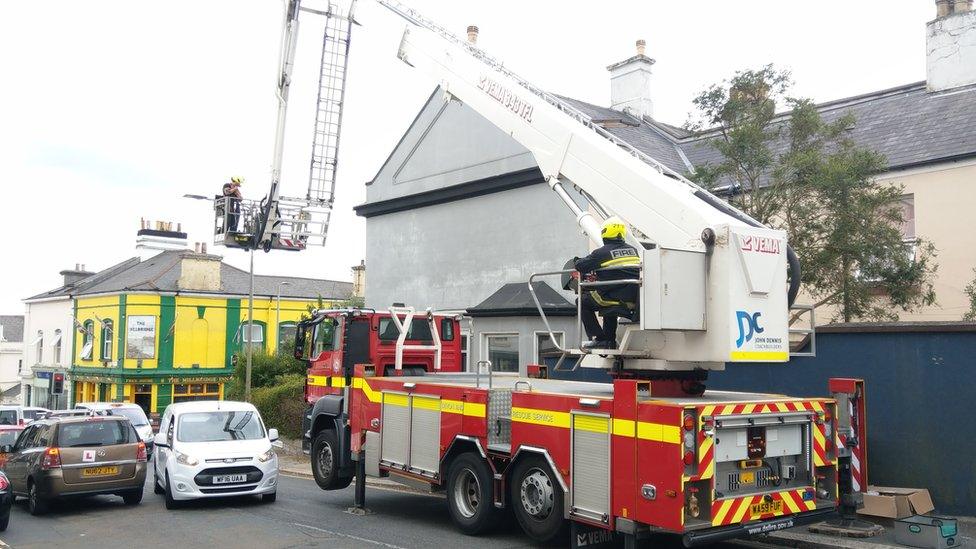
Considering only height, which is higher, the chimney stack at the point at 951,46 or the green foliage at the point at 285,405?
the chimney stack at the point at 951,46

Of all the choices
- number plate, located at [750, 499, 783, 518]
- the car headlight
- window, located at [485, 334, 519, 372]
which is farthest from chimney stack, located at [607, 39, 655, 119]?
number plate, located at [750, 499, 783, 518]

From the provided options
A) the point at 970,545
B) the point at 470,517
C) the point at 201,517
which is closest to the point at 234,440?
the point at 201,517

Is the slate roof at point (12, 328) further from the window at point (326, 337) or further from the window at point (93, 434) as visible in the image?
A: the window at point (326, 337)

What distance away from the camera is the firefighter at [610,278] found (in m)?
8.45

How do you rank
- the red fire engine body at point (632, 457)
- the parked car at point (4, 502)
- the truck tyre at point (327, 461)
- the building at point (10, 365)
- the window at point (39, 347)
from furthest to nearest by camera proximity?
1. the building at point (10, 365)
2. the window at point (39, 347)
3. the truck tyre at point (327, 461)
4. the parked car at point (4, 502)
5. the red fire engine body at point (632, 457)

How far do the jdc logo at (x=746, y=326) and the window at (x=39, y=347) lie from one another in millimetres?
52926

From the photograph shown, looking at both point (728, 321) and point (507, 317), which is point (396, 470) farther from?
point (507, 317)

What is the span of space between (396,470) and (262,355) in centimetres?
2100

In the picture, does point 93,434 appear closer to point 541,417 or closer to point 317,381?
point 317,381

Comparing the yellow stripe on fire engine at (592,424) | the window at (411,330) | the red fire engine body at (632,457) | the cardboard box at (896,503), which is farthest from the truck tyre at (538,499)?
the window at (411,330)

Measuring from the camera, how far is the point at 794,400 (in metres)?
8.66

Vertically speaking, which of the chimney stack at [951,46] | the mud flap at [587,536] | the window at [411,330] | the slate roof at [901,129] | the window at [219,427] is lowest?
the mud flap at [587,536]

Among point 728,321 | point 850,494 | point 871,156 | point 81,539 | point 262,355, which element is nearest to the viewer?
point 728,321

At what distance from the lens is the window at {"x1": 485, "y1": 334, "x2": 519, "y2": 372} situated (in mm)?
20719
